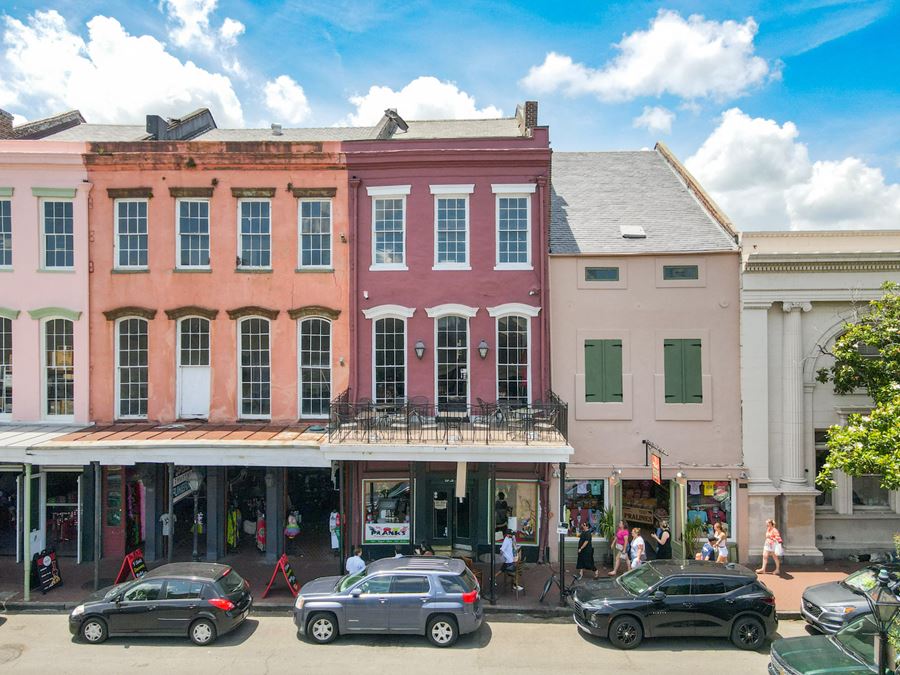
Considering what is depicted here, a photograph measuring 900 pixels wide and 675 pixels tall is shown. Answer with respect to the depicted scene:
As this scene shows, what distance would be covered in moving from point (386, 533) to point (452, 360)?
4.91 meters

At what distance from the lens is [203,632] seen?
1126 cm

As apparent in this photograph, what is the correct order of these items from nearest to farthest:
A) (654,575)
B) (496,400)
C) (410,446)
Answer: (654,575), (410,446), (496,400)

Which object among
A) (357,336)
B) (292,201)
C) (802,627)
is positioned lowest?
(802,627)

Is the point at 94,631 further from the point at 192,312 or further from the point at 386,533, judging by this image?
the point at 192,312

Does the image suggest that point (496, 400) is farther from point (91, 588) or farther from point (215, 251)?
point (91, 588)

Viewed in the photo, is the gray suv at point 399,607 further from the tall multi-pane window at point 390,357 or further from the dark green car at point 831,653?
the tall multi-pane window at point 390,357

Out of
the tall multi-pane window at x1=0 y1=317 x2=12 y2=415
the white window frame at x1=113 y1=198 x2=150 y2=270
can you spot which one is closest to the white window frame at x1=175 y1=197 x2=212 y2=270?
the white window frame at x1=113 y1=198 x2=150 y2=270

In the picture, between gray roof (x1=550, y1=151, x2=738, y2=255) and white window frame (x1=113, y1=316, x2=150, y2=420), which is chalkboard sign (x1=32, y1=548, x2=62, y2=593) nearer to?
white window frame (x1=113, y1=316, x2=150, y2=420)

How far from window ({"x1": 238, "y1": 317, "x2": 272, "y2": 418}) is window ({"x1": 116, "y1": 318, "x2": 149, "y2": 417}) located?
107 inches

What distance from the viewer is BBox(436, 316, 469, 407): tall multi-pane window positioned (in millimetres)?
15984

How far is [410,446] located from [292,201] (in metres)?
7.59

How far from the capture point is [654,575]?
11727 millimetres

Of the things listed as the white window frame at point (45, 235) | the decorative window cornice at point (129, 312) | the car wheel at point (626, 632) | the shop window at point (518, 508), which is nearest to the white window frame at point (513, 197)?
the shop window at point (518, 508)

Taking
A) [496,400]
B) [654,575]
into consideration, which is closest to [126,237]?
[496,400]
